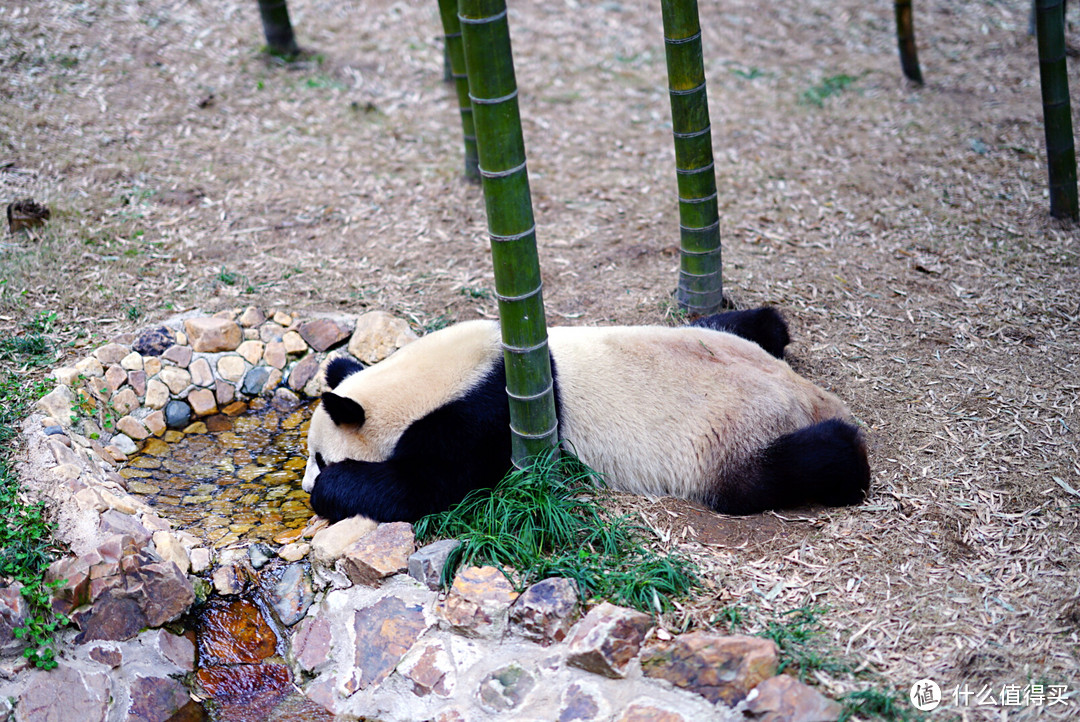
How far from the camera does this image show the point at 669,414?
3344 mm

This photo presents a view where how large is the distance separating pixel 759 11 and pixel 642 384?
296 inches

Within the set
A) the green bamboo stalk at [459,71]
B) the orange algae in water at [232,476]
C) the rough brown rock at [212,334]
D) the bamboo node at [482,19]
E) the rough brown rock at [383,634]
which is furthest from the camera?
the green bamboo stalk at [459,71]

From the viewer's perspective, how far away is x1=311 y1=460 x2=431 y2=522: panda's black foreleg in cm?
319

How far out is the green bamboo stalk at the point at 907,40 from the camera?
7.30 m

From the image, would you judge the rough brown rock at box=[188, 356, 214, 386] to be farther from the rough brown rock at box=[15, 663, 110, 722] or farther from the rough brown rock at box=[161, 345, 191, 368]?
the rough brown rock at box=[15, 663, 110, 722]

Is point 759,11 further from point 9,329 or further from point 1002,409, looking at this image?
point 9,329

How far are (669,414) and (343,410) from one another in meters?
1.35

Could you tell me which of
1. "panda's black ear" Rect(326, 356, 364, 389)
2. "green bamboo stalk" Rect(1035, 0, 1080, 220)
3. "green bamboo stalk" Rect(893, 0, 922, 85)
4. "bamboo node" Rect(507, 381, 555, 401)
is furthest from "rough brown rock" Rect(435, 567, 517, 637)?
"green bamboo stalk" Rect(893, 0, 922, 85)

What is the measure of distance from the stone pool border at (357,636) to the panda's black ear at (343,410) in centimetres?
42

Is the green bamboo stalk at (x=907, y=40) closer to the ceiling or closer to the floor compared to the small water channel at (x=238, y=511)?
closer to the ceiling

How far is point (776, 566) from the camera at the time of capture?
9.62ft

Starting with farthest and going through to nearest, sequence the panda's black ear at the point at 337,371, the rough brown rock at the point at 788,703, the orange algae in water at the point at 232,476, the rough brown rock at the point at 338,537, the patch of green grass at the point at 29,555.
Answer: the panda's black ear at the point at 337,371, the orange algae in water at the point at 232,476, the rough brown rock at the point at 338,537, the patch of green grass at the point at 29,555, the rough brown rock at the point at 788,703

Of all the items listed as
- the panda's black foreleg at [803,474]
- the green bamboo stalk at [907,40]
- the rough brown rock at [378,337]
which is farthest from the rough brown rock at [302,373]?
the green bamboo stalk at [907,40]

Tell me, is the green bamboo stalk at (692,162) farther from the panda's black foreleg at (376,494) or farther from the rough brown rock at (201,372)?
the rough brown rock at (201,372)
